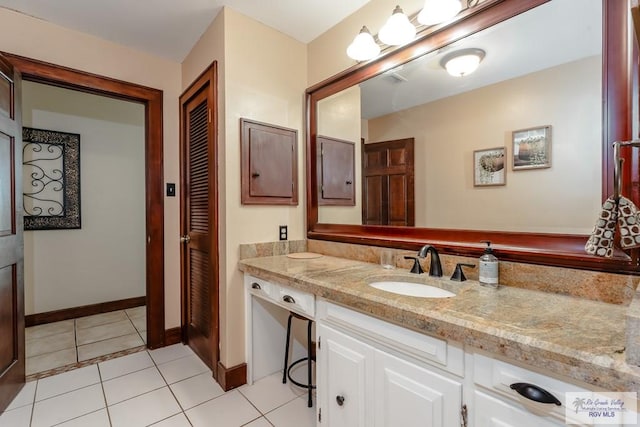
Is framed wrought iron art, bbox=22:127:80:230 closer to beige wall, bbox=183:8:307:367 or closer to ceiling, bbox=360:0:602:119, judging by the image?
beige wall, bbox=183:8:307:367

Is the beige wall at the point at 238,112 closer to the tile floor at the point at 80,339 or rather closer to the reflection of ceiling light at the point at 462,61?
the reflection of ceiling light at the point at 462,61

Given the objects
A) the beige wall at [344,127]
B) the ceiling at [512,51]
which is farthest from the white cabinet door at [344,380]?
the ceiling at [512,51]

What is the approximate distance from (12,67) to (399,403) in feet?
9.21

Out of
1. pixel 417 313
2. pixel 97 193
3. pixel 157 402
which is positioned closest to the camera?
pixel 417 313

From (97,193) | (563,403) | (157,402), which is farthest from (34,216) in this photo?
(563,403)

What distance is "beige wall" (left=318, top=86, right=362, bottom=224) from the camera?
1.98 meters

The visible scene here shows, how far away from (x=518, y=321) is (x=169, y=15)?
8.25 feet

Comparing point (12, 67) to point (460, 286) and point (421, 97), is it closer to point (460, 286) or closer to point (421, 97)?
point (421, 97)

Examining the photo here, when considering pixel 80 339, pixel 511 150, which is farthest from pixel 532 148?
pixel 80 339

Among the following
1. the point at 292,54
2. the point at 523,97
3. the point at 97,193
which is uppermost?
the point at 292,54

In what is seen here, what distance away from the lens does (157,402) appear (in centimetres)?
177

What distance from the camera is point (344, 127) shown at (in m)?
2.09

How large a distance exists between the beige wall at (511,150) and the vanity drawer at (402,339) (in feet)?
2.28

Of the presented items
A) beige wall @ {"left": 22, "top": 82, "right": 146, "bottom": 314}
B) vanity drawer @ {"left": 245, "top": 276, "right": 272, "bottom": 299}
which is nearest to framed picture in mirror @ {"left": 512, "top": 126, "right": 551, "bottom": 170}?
vanity drawer @ {"left": 245, "top": 276, "right": 272, "bottom": 299}
